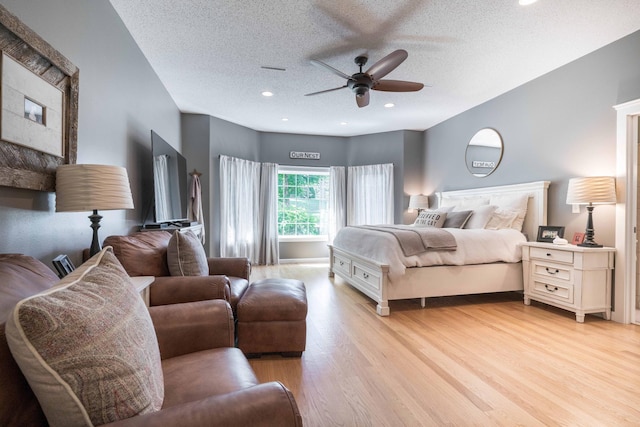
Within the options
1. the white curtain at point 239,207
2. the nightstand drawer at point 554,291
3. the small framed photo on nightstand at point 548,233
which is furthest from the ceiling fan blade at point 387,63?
the white curtain at point 239,207

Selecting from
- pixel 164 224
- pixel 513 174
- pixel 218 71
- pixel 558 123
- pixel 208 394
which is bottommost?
pixel 208 394

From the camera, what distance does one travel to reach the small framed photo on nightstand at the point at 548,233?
3.36 metres

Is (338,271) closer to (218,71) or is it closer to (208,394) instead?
(218,71)

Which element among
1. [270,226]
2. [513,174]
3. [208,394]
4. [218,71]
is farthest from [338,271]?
[208,394]

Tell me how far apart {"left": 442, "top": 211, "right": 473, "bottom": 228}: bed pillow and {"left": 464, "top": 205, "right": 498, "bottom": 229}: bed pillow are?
5cm

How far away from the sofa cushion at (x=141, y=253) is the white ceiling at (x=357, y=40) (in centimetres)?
181

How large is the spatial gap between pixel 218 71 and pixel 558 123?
12.9ft

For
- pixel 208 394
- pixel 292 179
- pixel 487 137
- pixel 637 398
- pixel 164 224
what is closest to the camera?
pixel 208 394

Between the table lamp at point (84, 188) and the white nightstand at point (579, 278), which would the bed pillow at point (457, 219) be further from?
the table lamp at point (84, 188)

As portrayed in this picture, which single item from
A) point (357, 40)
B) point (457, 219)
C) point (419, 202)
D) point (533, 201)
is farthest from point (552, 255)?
point (357, 40)

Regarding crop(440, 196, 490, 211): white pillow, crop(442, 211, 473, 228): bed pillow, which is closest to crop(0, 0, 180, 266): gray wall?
crop(442, 211, 473, 228): bed pillow

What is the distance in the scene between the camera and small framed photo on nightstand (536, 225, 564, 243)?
3.36 meters

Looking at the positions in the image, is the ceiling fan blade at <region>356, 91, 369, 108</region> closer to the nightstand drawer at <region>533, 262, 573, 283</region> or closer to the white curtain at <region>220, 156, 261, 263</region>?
the nightstand drawer at <region>533, 262, 573, 283</region>

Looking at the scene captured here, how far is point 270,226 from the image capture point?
603 centimetres
